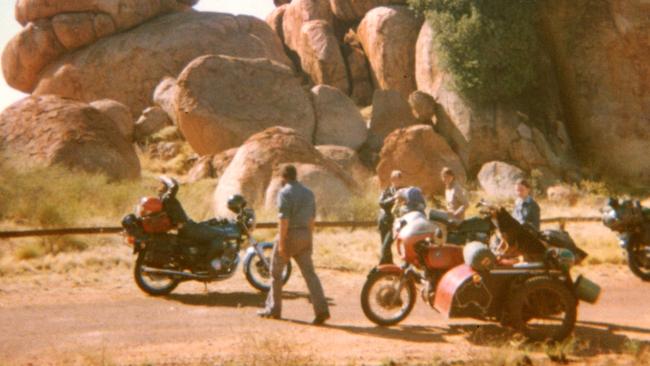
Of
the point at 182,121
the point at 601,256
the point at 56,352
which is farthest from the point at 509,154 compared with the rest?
the point at 56,352

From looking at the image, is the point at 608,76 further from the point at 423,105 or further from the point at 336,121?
the point at 336,121

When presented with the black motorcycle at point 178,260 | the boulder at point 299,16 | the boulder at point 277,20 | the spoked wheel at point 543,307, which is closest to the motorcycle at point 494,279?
the spoked wheel at point 543,307

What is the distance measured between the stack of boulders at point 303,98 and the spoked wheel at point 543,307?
11.3 metres

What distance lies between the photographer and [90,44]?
38094 mm

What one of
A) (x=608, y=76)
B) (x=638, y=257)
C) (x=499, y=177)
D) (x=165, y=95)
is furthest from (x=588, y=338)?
(x=165, y=95)

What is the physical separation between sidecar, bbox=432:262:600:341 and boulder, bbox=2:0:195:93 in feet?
109

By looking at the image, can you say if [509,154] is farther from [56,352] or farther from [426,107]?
[56,352]

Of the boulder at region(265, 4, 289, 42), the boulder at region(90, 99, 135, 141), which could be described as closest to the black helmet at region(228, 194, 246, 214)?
the boulder at region(90, 99, 135, 141)

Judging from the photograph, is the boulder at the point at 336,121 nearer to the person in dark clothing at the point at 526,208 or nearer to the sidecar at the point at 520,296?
the person in dark clothing at the point at 526,208

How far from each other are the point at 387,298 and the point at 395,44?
28.0m

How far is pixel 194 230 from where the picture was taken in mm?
10953

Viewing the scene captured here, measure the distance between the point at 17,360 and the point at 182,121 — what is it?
841 inches

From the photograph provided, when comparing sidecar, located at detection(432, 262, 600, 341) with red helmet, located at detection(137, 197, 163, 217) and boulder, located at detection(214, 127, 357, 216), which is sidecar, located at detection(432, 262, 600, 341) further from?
boulder, located at detection(214, 127, 357, 216)

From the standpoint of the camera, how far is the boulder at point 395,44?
35625mm
